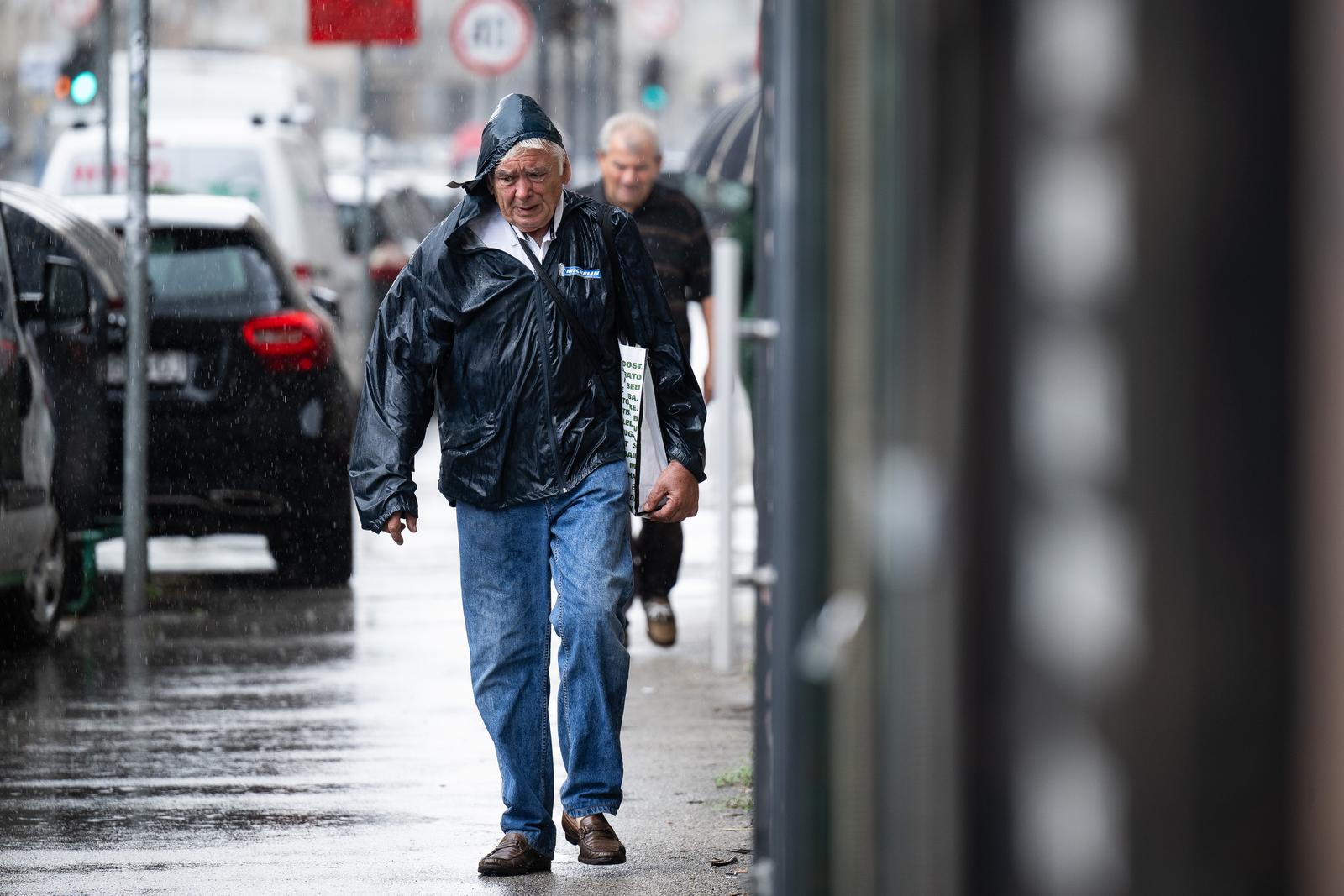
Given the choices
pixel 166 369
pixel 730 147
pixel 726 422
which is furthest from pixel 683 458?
pixel 730 147

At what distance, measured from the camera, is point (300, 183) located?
18969mm

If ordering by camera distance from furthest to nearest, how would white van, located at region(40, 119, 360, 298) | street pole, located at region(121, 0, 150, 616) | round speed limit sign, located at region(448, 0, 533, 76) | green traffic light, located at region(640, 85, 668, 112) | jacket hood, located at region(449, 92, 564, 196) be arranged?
green traffic light, located at region(640, 85, 668, 112), round speed limit sign, located at region(448, 0, 533, 76), white van, located at region(40, 119, 360, 298), street pole, located at region(121, 0, 150, 616), jacket hood, located at region(449, 92, 564, 196)

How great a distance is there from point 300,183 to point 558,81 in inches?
2082

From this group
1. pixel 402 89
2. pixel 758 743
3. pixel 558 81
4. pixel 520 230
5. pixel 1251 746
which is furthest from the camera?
pixel 402 89

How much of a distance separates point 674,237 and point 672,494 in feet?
11.1

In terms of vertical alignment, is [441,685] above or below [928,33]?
below

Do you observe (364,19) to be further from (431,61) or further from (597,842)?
(431,61)

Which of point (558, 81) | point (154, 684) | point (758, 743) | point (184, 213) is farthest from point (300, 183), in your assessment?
point (558, 81)

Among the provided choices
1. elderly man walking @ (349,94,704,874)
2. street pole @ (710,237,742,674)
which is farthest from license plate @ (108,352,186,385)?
street pole @ (710,237,742,674)

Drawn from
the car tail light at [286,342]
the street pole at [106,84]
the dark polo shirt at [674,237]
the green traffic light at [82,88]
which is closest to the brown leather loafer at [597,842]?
the dark polo shirt at [674,237]

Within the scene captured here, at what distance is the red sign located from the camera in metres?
14.7

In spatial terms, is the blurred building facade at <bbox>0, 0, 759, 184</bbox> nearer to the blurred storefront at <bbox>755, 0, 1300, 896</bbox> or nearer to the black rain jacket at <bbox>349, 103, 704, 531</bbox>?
the black rain jacket at <bbox>349, 103, 704, 531</bbox>

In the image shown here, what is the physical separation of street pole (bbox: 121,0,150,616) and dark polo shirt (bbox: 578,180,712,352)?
2460mm

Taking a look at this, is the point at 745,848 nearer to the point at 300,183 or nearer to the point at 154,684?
the point at 154,684
